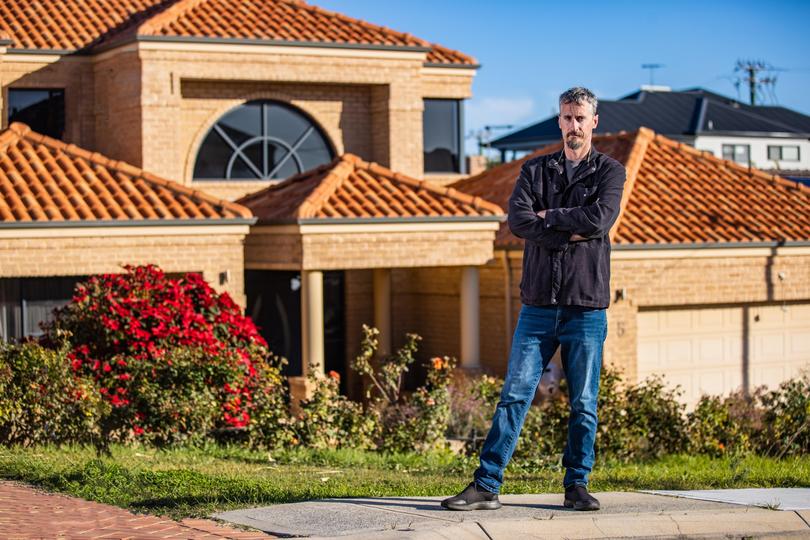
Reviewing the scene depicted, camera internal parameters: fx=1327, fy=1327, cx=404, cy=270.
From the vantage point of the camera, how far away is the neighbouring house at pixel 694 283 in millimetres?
21078

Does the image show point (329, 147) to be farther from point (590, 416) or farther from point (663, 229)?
point (590, 416)

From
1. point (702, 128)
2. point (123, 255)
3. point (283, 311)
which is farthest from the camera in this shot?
point (702, 128)

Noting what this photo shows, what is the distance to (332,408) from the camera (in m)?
14.6

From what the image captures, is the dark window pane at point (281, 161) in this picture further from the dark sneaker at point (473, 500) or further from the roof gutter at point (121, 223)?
the dark sneaker at point (473, 500)

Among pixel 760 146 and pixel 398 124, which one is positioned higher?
pixel 760 146

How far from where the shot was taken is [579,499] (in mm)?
7840

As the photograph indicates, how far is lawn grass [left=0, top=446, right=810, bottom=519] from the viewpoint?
28.9ft

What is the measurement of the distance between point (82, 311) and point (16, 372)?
Answer: 208 centimetres

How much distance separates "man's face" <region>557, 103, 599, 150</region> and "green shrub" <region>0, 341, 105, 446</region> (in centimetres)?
668

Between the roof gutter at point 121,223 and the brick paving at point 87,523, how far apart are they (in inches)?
371

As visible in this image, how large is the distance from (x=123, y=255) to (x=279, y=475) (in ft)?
28.0

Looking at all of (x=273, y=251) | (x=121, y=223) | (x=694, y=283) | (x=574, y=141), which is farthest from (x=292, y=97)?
(x=574, y=141)

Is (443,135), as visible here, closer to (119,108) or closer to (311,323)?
(119,108)

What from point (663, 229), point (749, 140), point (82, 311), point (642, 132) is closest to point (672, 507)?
point (82, 311)
